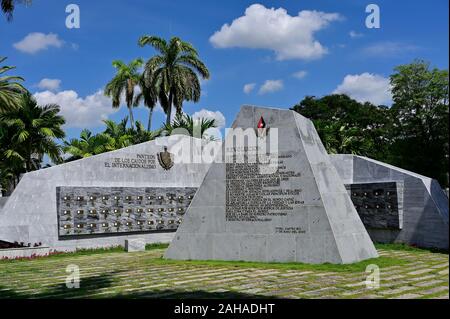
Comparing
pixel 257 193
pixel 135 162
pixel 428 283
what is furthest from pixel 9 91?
pixel 428 283

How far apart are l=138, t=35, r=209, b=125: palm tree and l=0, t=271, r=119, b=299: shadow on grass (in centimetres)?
2216

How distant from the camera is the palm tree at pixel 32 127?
22250 mm

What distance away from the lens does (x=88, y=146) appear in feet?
83.6

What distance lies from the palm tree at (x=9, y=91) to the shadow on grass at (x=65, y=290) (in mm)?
13772

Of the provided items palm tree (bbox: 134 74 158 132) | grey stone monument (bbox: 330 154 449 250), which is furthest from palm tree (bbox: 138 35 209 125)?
grey stone monument (bbox: 330 154 449 250)

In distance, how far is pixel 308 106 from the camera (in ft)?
160

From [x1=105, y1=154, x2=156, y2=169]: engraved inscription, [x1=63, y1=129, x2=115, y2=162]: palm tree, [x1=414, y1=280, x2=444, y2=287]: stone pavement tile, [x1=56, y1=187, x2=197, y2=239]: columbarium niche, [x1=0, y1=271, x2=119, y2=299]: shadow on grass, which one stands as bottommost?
[x1=0, y1=271, x2=119, y2=299]: shadow on grass

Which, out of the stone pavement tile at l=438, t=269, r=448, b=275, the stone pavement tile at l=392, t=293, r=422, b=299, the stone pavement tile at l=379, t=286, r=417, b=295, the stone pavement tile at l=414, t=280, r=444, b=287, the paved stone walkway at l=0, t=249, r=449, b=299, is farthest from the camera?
the stone pavement tile at l=438, t=269, r=448, b=275

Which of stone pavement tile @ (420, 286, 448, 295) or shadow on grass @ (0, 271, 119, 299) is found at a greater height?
stone pavement tile @ (420, 286, 448, 295)

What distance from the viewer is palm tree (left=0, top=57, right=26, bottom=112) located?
842 inches

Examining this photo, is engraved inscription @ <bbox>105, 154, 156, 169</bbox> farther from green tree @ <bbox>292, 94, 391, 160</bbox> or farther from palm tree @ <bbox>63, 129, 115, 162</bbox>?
green tree @ <bbox>292, 94, 391, 160</bbox>

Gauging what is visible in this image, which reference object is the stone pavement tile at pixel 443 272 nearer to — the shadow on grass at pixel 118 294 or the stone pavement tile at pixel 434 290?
the stone pavement tile at pixel 434 290

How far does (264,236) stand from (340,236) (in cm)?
205
